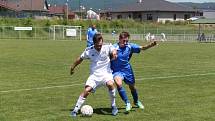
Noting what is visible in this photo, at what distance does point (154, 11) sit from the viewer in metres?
116

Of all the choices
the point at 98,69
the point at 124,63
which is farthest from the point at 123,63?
the point at 98,69

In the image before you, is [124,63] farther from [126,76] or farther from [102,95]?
[102,95]

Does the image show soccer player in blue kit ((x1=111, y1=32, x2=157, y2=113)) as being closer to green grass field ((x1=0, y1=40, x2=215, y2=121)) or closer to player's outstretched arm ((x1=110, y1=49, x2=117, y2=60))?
player's outstretched arm ((x1=110, y1=49, x2=117, y2=60))

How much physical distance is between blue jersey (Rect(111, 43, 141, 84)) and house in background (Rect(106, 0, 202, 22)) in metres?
106

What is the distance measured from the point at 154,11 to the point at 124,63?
10662 centimetres

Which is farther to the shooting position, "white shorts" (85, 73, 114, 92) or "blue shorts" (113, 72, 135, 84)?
"blue shorts" (113, 72, 135, 84)

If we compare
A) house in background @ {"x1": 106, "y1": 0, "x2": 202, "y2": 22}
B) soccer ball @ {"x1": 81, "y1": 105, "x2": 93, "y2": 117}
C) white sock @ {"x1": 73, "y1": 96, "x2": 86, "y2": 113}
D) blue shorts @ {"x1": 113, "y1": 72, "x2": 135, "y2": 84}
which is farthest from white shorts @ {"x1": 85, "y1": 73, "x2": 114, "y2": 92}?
house in background @ {"x1": 106, "y1": 0, "x2": 202, "y2": 22}

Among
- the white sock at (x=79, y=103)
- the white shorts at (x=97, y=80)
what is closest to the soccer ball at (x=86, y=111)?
the white sock at (x=79, y=103)

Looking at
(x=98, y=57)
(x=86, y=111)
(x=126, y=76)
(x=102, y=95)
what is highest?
(x=98, y=57)

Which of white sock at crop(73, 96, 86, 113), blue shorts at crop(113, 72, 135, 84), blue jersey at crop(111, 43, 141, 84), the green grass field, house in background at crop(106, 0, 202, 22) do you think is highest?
house in background at crop(106, 0, 202, 22)

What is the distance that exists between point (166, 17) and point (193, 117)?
10984 centimetres

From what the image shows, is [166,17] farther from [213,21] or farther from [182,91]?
[182,91]

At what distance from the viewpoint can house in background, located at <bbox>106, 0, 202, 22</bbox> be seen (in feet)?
386

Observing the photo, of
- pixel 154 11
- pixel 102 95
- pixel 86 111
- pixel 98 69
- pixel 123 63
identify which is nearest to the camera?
pixel 86 111
